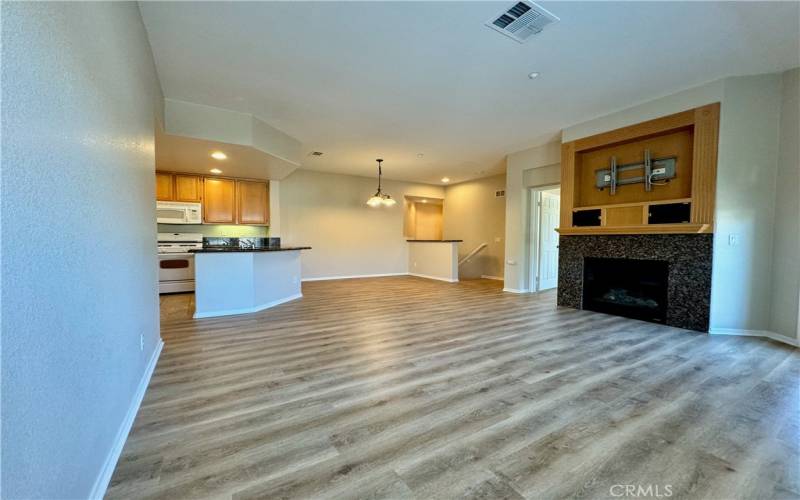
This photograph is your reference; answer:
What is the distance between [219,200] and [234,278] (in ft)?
9.55

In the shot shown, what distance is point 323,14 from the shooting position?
248 centimetres

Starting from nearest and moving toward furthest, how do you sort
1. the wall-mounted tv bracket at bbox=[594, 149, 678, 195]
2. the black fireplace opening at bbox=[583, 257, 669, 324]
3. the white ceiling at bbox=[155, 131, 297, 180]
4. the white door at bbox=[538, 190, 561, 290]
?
the wall-mounted tv bracket at bbox=[594, 149, 678, 195] < the black fireplace opening at bbox=[583, 257, 669, 324] < the white ceiling at bbox=[155, 131, 297, 180] < the white door at bbox=[538, 190, 561, 290]

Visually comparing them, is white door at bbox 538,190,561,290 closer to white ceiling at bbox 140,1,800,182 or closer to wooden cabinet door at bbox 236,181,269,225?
white ceiling at bbox 140,1,800,182

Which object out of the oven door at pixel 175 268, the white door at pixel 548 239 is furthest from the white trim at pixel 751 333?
the oven door at pixel 175 268

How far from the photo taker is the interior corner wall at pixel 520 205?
5948 millimetres

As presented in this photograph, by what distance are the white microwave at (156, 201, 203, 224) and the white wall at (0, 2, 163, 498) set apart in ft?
16.3

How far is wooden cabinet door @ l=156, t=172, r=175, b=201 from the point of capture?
600cm

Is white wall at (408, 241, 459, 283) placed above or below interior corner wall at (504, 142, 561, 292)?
below

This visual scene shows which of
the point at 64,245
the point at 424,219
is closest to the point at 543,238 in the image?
the point at 424,219

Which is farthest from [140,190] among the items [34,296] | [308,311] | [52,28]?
[308,311]

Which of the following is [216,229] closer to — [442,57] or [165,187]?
[165,187]

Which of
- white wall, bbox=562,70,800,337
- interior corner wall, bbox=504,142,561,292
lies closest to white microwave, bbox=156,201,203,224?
interior corner wall, bbox=504,142,561,292

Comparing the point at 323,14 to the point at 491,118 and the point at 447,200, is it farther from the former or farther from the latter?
the point at 447,200

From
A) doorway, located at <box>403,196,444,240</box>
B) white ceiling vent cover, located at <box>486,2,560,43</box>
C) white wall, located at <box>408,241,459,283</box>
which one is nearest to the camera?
white ceiling vent cover, located at <box>486,2,560,43</box>
